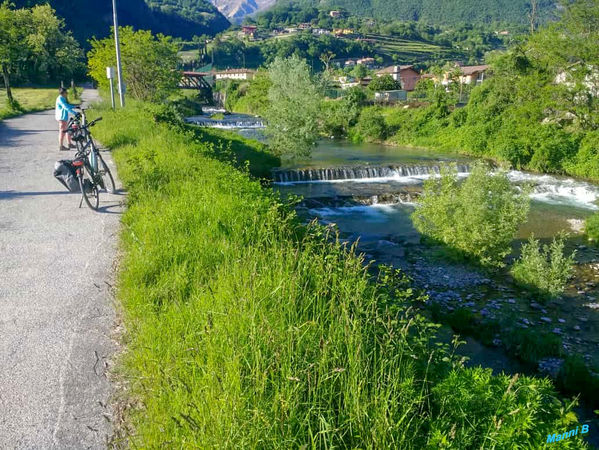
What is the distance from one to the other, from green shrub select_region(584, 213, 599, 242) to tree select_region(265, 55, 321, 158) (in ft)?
44.1

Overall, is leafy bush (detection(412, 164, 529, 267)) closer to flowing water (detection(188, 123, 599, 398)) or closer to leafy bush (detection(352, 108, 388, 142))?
flowing water (detection(188, 123, 599, 398))

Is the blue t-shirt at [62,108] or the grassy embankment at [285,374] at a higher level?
the blue t-shirt at [62,108]

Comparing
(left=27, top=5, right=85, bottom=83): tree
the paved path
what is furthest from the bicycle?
(left=27, top=5, right=85, bottom=83): tree

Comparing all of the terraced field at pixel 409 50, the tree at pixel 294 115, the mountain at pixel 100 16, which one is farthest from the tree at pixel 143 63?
the terraced field at pixel 409 50

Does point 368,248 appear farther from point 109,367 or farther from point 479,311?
point 109,367

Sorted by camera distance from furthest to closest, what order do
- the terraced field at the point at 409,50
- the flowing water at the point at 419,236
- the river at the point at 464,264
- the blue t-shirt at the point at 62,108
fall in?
the terraced field at the point at 409,50, the blue t-shirt at the point at 62,108, the flowing water at the point at 419,236, the river at the point at 464,264

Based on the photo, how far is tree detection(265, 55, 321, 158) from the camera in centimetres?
2386

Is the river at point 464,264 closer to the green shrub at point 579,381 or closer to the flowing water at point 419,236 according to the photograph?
the flowing water at point 419,236

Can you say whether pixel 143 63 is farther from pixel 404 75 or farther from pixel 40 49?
pixel 404 75

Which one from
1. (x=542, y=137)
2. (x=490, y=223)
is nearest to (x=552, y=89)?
(x=542, y=137)

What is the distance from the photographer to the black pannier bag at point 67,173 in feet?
27.8

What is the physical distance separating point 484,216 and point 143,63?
2925 centimetres

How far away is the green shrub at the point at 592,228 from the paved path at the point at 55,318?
13.8 m

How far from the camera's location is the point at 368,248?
1327cm
